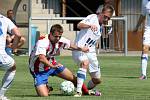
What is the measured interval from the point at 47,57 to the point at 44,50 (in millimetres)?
286

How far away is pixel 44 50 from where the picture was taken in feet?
41.7

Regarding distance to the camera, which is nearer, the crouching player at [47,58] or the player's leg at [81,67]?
the crouching player at [47,58]

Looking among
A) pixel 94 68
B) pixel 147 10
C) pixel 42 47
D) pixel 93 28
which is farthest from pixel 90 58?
pixel 147 10

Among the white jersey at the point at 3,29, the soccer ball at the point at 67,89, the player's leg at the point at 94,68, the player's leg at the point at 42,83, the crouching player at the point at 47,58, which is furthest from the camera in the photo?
the player's leg at the point at 94,68

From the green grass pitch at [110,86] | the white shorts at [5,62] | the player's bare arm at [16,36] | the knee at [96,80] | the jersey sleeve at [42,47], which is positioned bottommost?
the green grass pitch at [110,86]

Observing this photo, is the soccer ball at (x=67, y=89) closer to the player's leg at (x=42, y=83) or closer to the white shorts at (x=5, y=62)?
the player's leg at (x=42, y=83)

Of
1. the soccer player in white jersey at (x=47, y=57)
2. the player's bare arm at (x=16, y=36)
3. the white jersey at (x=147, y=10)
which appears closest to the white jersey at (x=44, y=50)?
the soccer player in white jersey at (x=47, y=57)

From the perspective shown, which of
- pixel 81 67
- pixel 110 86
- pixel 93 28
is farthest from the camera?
pixel 110 86

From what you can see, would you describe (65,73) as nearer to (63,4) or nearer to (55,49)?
(55,49)

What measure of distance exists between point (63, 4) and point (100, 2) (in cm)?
260

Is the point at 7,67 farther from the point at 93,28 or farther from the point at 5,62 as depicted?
the point at 93,28

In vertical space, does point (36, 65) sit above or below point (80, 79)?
above

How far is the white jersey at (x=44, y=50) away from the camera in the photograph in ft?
41.7

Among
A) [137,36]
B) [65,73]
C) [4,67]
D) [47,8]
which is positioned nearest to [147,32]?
[65,73]
